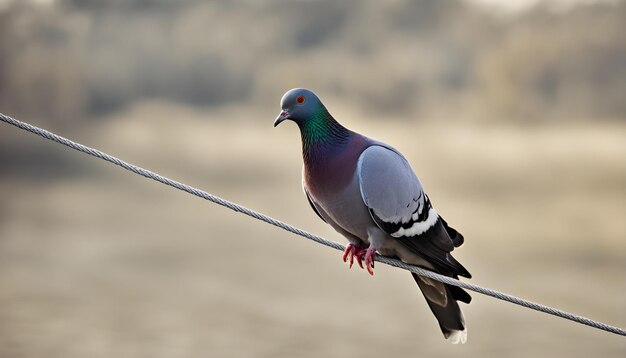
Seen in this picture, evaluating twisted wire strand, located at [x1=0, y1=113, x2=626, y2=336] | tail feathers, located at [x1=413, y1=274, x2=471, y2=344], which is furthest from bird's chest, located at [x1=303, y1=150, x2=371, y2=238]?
tail feathers, located at [x1=413, y1=274, x2=471, y2=344]

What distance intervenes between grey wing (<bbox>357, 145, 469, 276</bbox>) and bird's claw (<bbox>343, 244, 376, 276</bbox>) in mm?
208

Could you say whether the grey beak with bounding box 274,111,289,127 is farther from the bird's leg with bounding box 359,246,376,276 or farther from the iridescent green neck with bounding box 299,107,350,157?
the bird's leg with bounding box 359,246,376,276

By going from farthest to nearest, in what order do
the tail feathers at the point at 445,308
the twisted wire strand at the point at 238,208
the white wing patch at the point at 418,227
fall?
the tail feathers at the point at 445,308, the white wing patch at the point at 418,227, the twisted wire strand at the point at 238,208

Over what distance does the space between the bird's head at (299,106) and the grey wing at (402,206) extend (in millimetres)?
457

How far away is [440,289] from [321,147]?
154 centimetres

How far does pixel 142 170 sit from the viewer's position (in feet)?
14.0

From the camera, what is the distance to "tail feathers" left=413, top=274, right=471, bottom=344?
5.98 metres

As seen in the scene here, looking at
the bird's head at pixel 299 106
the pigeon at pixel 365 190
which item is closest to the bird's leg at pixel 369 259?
the pigeon at pixel 365 190

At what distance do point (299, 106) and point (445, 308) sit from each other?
6.58 ft

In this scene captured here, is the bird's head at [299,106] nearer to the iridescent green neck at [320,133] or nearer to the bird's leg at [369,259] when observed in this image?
the iridescent green neck at [320,133]

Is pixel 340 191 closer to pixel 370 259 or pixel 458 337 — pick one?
pixel 370 259

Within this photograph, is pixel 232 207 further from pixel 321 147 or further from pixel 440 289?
pixel 440 289

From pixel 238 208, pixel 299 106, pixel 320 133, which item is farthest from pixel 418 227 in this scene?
pixel 238 208

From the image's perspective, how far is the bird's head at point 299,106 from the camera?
5.30 m
